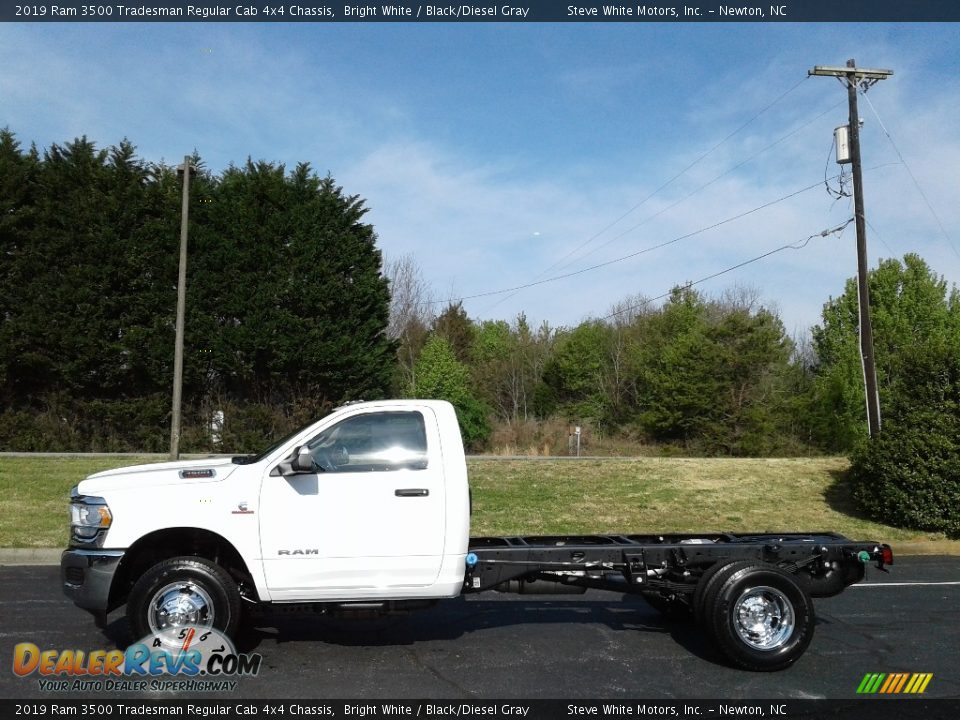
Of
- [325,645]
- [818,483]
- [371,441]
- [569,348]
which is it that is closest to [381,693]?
[325,645]

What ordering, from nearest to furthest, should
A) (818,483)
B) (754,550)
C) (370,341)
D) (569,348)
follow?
(754,550), (818,483), (370,341), (569,348)

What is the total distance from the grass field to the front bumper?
6.72 meters

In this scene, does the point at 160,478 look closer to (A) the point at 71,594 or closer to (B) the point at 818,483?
(A) the point at 71,594

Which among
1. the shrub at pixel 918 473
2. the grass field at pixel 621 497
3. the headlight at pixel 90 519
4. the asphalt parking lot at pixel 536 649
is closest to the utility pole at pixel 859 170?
the grass field at pixel 621 497

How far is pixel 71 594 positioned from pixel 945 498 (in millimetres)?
13079

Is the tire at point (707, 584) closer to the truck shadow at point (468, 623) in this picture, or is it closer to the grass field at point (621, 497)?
the truck shadow at point (468, 623)

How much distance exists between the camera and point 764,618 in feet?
21.1

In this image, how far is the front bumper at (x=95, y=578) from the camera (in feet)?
20.0

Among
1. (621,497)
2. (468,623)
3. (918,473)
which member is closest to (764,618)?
(468,623)

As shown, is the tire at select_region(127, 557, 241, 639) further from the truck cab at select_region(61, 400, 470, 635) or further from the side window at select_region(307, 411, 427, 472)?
the side window at select_region(307, 411, 427, 472)

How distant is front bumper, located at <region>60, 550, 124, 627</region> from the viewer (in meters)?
6.09

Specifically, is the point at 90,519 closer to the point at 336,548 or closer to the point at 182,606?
the point at 182,606
